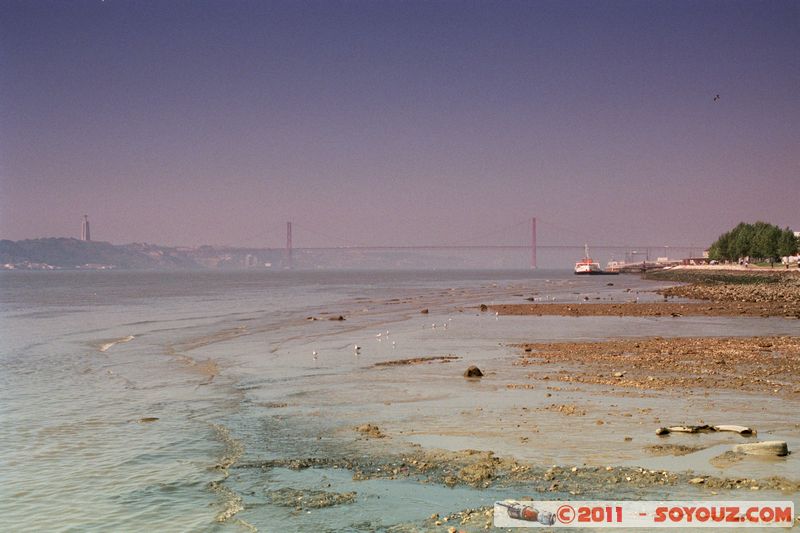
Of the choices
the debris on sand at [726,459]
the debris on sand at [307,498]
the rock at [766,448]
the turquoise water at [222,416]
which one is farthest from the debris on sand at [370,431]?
the rock at [766,448]

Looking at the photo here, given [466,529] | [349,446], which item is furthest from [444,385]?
[466,529]

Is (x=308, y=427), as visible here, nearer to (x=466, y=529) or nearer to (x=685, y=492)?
(x=466, y=529)

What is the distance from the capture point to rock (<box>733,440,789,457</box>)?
1278 cm

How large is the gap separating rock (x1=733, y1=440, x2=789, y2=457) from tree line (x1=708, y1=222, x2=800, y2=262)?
14356 cm

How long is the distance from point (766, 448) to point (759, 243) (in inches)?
5766

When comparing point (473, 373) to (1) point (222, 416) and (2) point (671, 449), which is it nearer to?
(1) point (222, 416)

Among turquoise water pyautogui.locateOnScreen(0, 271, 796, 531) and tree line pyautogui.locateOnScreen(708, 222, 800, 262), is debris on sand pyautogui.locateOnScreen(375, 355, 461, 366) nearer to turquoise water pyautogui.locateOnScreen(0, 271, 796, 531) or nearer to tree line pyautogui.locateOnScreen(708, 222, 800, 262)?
turquoise water pyautogui.locateOnScreen(0, 271, 796, 531)

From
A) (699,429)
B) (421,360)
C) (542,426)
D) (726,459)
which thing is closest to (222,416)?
(542,426)

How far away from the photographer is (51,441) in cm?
1584

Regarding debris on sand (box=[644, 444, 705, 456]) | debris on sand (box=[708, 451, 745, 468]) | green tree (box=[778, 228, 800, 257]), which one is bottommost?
debris on sand (box=[644, 444, 705, 456])

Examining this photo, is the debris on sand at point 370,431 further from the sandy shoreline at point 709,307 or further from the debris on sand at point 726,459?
the sandy shoreline at point 709,307

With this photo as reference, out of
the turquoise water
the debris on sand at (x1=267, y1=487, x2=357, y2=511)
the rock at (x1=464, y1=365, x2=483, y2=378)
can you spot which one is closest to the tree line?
the turquoise water

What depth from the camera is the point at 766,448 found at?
1286 centimetres

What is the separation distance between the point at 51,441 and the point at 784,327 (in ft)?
123
